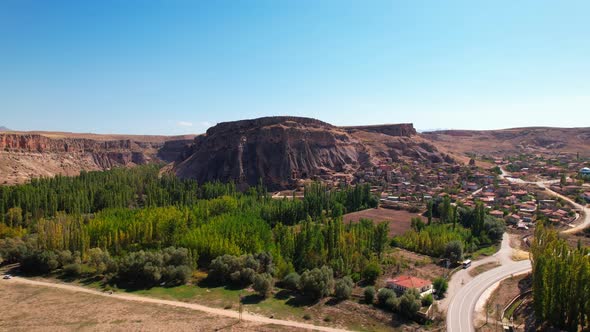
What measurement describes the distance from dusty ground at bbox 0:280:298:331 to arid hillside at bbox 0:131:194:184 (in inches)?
3437

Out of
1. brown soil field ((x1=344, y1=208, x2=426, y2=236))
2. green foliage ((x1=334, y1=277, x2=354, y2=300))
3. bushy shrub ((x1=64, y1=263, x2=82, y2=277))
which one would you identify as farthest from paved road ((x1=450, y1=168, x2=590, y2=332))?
bushy shrub ((x1=64, y1=263, x2=82, y2=277))

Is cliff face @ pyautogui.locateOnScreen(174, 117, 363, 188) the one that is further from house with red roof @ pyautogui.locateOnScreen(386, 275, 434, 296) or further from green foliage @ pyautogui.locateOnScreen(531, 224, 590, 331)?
green foliage @ pyautogui.locateOnScreen(531, 224, 590, 331)

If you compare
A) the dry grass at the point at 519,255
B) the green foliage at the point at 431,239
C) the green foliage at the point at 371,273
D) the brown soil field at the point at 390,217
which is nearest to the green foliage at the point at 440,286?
the green foliage at the point at 371,273

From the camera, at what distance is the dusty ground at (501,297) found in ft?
112

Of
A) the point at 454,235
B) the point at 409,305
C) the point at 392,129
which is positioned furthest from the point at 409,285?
the point at 392,129

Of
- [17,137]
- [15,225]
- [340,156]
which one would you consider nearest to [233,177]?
[340,156]

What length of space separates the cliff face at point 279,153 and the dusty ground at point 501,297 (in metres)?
73.5

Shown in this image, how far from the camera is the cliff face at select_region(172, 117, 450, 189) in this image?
117 meters

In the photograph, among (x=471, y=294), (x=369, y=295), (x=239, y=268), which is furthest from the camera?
(x=239, y=268)

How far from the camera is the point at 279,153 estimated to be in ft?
397

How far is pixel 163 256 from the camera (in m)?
46.6

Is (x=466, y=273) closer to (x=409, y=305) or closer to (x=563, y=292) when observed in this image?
(x=409, y=305)

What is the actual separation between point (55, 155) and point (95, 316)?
136118 millimetres

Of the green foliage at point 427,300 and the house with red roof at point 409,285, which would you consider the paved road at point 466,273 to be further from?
the house with red roof at point 409,285
